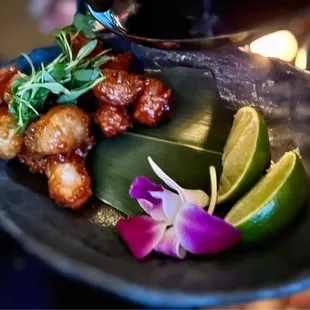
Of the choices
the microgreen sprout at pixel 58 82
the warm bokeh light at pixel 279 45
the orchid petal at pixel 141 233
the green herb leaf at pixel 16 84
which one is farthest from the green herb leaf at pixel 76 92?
the warm bokeh light at pixel 279 45

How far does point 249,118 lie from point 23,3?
4.59 ft

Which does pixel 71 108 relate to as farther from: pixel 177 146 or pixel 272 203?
pixel 272 203

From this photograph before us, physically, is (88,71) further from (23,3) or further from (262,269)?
(23,3)

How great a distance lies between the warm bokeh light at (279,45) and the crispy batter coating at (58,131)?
0.68m

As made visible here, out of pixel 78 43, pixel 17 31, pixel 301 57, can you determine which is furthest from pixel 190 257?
pixel 17 31

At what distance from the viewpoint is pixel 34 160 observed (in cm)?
127

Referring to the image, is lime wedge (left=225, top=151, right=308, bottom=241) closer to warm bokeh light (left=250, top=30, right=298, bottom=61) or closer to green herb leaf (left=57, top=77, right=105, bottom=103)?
green herb leaf (left=57, top=77, right=105, bottom=103)

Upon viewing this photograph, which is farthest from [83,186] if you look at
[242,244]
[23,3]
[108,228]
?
[23,3]

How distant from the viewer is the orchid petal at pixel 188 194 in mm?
1075

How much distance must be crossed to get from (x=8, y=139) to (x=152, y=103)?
1.23ft

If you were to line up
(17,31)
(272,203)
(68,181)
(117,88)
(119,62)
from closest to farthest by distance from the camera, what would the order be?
(272,203)
(68,181)
(117,88)
(119,62)
(17,31)

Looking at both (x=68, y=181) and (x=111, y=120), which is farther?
(x=111, y=120)

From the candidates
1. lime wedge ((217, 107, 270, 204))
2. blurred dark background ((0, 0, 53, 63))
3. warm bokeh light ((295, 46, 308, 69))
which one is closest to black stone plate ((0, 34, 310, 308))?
lime wedge ((217, 107, 270, 204))

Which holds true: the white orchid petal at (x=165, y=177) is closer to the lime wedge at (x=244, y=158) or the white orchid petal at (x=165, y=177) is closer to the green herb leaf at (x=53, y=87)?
the lime wedge at (x=244, y=158)
